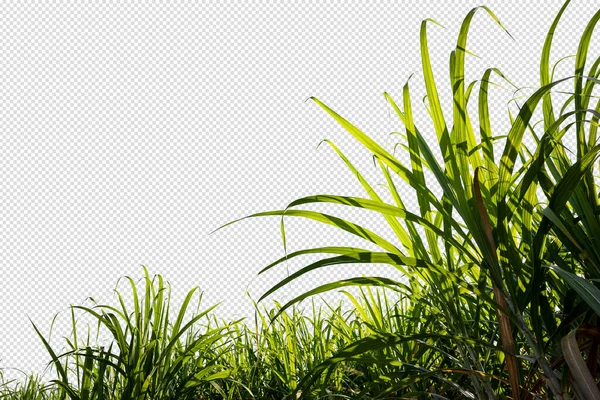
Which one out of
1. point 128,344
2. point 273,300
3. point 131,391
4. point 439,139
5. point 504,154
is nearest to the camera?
point 504,154

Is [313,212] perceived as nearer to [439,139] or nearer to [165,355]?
[439,139]

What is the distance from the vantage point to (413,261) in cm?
83

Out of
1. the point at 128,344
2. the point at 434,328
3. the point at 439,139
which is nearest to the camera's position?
the point at 439,139

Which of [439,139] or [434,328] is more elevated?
[439,139]

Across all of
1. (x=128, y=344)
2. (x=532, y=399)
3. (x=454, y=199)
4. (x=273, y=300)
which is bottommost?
(x=532, y=399)

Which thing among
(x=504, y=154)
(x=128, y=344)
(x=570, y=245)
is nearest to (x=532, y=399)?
(x=570, y=245)

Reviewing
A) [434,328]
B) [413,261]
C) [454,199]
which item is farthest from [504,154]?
[434,328]

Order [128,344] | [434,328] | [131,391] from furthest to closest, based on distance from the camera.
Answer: [128,344], [131,391], [434,328]

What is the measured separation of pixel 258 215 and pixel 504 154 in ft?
1.24

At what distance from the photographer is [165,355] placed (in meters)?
1.56

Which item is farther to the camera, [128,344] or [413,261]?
[128,344]

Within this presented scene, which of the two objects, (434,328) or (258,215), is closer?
(258,215)

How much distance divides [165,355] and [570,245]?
1121 millimetres

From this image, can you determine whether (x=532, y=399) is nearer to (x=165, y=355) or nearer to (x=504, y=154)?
(x=504, y=154)
